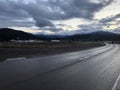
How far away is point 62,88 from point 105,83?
2.06 metres

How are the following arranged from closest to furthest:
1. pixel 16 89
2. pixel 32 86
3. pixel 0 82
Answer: pixel 16 89 < pixel 32 86 < pixel 0 82

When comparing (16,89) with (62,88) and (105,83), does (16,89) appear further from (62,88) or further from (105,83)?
(105,83)

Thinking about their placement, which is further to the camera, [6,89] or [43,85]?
[43,85]

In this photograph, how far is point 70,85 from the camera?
9.83m

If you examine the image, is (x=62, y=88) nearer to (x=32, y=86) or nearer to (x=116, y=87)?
(x=32, y=86)

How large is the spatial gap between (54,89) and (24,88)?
101cm

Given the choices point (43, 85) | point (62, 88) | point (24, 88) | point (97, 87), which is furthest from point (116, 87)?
point (24, 88)

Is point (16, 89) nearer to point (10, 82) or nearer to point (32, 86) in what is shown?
point (32, 86)

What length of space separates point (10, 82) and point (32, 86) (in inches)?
52.4

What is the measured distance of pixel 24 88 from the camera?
29.5 ft

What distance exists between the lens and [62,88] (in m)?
9.15

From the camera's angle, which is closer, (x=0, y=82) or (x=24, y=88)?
(x=24, y=88)

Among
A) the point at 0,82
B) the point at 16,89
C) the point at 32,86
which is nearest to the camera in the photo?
the point at 16,89

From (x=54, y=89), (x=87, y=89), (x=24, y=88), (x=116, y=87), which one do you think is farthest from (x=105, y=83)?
(x=24, y=88)
